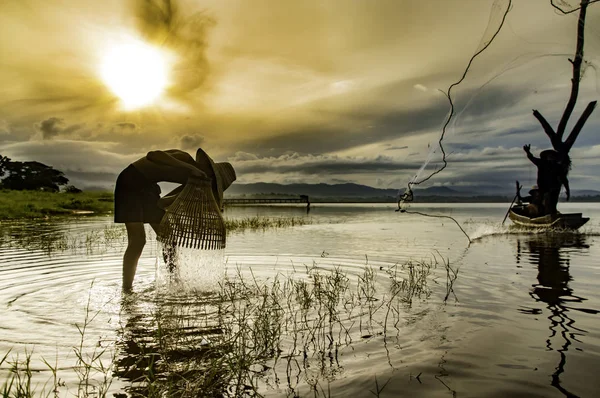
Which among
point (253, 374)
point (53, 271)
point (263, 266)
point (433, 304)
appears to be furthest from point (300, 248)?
point (253, 374)

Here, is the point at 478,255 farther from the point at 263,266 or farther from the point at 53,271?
the point at 53,271

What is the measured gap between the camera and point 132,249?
6.94 metres

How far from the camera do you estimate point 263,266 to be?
10.3m

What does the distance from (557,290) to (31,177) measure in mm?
73208

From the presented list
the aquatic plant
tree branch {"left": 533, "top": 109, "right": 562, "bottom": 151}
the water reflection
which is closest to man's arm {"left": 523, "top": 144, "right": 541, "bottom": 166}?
tree branch {"left": 533, "top": 109, "right": 562, "bottom": 151}

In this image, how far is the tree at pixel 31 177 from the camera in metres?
63.8

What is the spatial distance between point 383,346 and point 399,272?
4858 millimetres

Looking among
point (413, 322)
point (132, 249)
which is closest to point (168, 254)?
point (132, 249)

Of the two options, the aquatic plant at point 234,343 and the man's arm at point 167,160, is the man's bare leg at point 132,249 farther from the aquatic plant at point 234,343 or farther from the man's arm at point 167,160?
the man's arm at point 167,160

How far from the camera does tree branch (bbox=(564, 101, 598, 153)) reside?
765 inches

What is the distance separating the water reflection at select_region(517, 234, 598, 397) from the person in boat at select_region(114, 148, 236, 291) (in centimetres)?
487

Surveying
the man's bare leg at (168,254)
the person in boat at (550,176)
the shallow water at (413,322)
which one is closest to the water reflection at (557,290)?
the shallow water at (413,322)

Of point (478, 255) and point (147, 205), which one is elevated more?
point (147, 205)

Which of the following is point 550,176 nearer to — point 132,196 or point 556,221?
point 556,221
